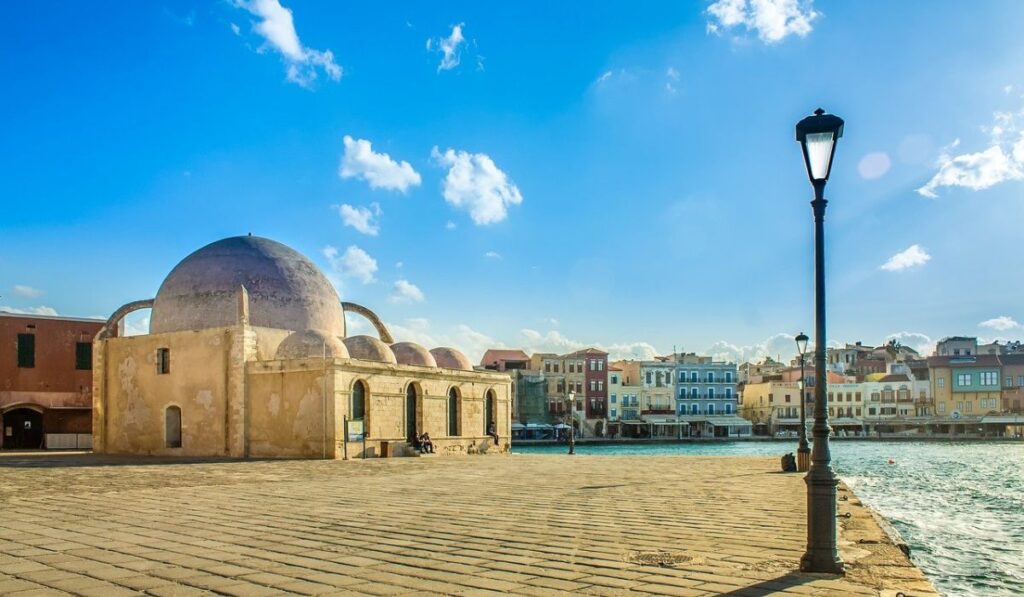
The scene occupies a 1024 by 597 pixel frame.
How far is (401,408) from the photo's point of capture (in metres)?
31.4

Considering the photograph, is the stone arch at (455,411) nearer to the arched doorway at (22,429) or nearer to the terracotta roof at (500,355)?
the arched doorway at (22,429)

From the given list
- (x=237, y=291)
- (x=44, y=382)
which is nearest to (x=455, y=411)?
(x=237, y=291)

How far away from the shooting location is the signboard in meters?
28.0

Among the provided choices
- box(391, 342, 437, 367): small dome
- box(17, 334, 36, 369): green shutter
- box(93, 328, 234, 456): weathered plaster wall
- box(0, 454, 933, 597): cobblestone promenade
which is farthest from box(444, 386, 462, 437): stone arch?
box(17, 334, 36, 369): green shutter

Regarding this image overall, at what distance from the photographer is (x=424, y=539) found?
8.77 m

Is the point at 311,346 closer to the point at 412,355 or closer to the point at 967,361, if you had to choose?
the point at 412,355

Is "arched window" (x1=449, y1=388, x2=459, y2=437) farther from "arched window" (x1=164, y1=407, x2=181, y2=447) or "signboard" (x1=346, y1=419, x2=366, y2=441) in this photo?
"arched window" (x1=164, y1=407, x2=181, y2=447)

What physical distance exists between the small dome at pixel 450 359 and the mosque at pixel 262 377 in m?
1.02

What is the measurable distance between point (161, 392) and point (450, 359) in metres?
12.2

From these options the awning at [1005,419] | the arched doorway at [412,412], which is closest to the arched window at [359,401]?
the arched doorway at [412,412]

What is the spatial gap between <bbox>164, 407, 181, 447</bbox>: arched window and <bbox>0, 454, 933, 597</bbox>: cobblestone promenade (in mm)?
15740

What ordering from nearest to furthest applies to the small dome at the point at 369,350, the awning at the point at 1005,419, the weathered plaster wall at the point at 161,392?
the weathered plaster wall at the point at 161,392 → the small dome at the point at 369,350 → the awning at the point at 1005,419

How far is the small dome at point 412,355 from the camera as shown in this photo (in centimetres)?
3444

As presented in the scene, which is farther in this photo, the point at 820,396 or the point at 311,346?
the point at 311,346
